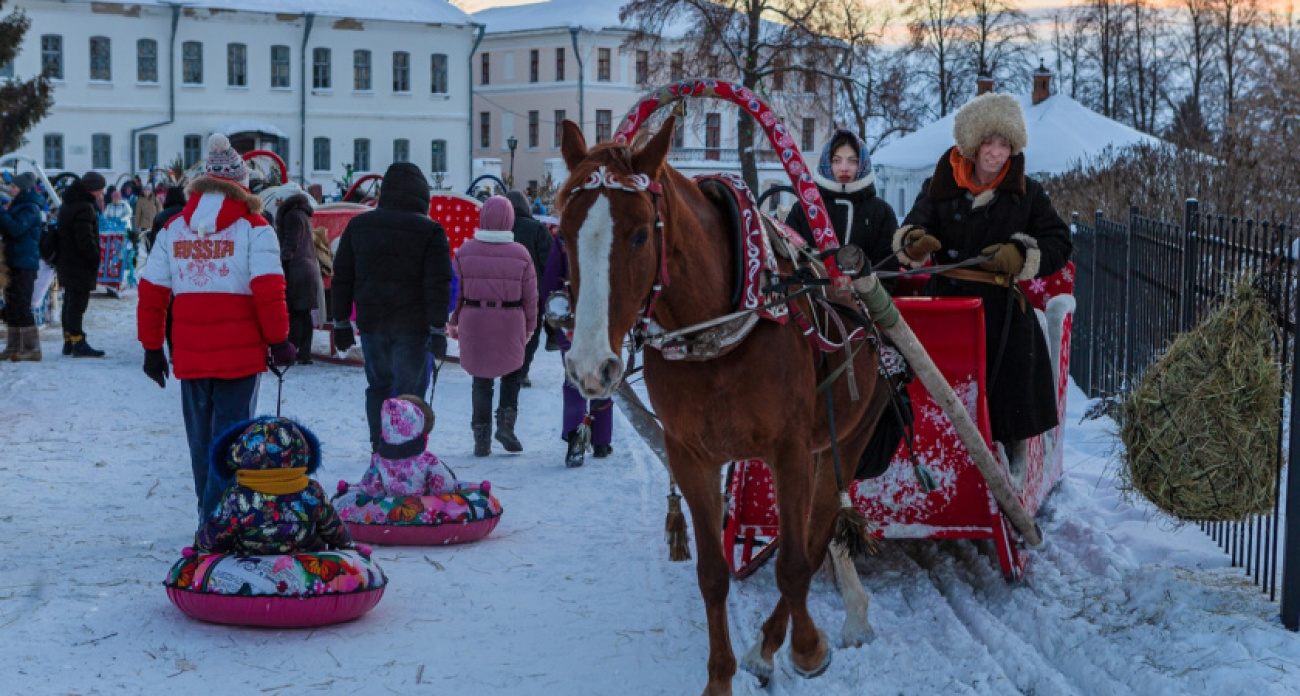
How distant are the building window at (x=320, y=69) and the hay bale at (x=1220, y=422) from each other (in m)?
60.1

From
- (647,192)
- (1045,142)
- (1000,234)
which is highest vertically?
(1045,142)

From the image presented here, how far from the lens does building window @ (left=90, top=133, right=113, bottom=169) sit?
59.0m

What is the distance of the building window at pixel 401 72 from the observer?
64375 mm

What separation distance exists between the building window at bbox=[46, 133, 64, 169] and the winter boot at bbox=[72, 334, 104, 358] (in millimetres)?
46775

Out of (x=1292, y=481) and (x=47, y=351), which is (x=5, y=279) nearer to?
(x=47, y=351)

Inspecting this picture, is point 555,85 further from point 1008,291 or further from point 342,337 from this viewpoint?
point 1008,291

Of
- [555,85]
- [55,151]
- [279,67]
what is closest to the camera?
[55,151]

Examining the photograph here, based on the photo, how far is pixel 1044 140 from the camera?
105 feet

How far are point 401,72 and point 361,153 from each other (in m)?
4.05

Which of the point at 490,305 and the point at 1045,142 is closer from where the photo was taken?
the point at 490,305

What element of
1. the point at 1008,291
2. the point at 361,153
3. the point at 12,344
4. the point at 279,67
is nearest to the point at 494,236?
the point at 1008,291

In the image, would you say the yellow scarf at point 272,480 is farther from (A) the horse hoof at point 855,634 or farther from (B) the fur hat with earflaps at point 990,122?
(B) the fur hat with earflaps at point 990,122

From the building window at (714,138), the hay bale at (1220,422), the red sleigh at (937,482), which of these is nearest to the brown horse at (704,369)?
the red sleigh at (937,482)

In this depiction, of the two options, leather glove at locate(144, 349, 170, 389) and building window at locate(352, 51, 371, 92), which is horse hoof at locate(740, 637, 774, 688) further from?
building window at locate(352, 51, 371, 92)
